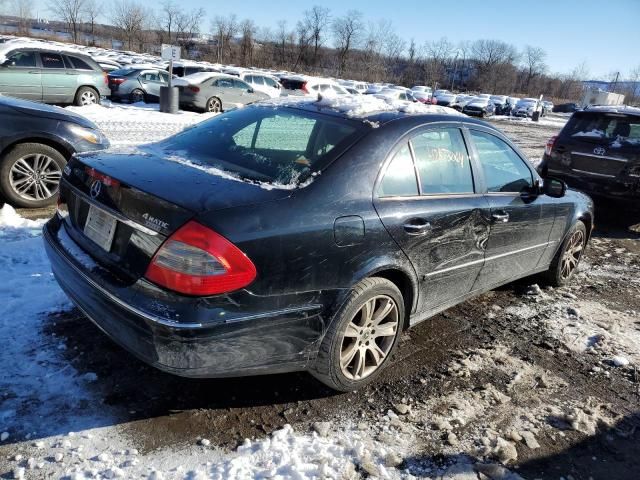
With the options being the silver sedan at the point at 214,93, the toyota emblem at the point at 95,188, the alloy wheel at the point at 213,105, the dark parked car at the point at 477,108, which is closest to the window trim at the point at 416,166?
the toyota emblem at the point at 95,188

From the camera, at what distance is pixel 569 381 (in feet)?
11.4

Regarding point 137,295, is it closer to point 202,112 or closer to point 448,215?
point 448,215

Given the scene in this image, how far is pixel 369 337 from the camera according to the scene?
9.95 ft

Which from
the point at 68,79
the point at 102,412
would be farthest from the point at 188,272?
the point at 68,79

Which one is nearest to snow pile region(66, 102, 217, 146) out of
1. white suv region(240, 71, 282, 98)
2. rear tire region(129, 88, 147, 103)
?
rear tire region(129, 88, 147, 103)

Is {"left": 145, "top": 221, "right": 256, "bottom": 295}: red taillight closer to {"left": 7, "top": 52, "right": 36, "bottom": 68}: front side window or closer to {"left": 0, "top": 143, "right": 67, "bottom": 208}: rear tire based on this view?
{"left": 0, "top": 143, "right": 67, "bottom": 208}: rear tire

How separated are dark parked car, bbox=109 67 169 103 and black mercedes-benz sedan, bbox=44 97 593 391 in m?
16.7

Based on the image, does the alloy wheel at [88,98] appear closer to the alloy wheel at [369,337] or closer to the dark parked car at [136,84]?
the dark parked car at [136,84]

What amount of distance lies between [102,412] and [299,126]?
2009 millimetres

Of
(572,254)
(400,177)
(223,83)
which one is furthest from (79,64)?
(400,177)

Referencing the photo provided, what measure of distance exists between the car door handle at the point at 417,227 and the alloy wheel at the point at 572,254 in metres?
2.54

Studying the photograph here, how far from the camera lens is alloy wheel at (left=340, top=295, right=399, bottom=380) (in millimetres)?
2941

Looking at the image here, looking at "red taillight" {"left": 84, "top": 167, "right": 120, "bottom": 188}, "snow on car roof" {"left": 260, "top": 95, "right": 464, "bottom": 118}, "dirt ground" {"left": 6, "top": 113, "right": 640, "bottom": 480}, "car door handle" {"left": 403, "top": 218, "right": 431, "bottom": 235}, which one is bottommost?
"dirt ground" {"left": 6, "top": 113, "right": 640, "bottom": 480}

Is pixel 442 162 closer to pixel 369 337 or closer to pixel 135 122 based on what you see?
pixel 369 337
